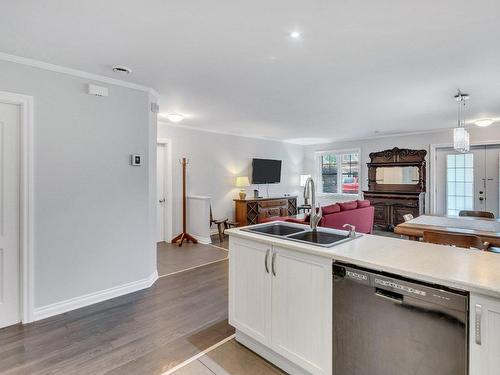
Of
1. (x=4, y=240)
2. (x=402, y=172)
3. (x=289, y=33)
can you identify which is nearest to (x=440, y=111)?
(x=402, y=172)

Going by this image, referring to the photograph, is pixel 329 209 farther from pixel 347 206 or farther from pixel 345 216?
pixel 347 206

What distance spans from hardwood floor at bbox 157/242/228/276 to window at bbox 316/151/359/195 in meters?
4.58

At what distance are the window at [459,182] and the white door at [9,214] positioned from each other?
7.70 m

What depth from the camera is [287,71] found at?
2.89 meters

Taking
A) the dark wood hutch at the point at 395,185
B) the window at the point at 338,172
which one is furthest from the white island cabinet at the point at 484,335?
the window at the point at 338,172

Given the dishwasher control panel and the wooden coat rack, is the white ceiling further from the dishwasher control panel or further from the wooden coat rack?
the wooden coat rack

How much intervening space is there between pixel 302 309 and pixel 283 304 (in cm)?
15

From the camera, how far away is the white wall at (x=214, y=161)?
225 inches

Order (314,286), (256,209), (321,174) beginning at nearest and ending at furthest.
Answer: (314,286) < (256,209) < (321,174)

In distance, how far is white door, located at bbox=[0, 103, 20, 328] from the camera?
2469 millimetres

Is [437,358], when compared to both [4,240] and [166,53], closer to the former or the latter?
[166,53]

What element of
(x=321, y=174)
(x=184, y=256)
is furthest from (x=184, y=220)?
(x=321, y=174)

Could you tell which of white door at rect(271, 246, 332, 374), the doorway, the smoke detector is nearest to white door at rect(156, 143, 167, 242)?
the smoke detector

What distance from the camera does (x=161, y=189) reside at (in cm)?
566
